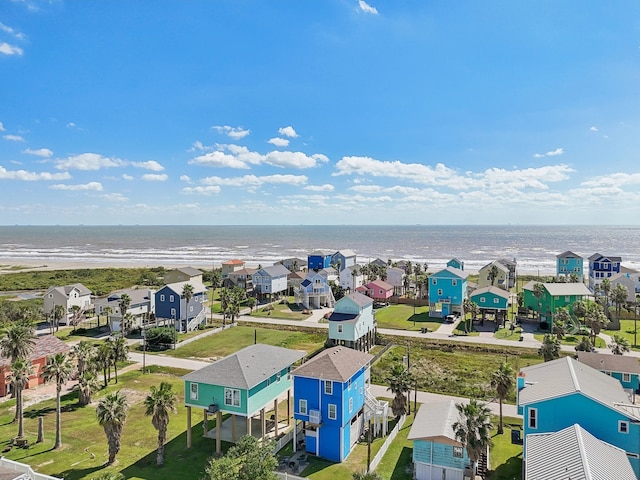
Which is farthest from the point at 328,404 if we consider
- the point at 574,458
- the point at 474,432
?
the point at 574,458

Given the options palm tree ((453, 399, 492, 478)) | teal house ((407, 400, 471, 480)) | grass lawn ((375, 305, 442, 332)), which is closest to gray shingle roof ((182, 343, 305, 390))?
teal house ((407, 400, 471, 480))

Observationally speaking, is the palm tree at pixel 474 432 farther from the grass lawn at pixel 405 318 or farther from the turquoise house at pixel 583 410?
the grass lawn at pixel 405 318

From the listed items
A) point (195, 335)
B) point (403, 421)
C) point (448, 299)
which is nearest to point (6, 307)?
point (195, 335)

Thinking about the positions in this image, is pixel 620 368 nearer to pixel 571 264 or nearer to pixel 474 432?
Answer: pixel 474 432

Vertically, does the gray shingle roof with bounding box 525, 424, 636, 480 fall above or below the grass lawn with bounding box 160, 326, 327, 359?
above

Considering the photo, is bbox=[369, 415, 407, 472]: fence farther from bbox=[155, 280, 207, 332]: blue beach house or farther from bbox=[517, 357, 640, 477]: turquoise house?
bbox=[155, 280, 207, 332]: blue beach house

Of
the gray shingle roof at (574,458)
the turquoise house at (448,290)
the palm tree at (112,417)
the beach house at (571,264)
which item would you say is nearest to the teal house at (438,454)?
the gray shingle roof at (574,458)
